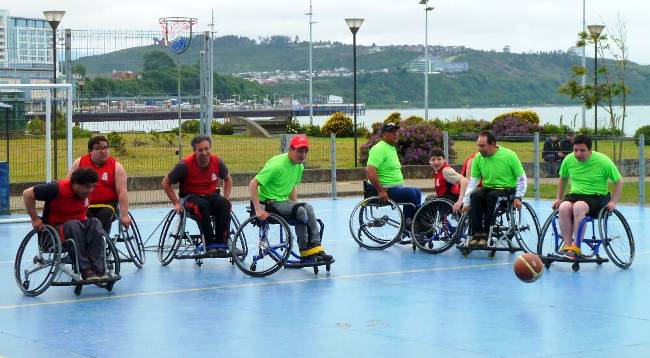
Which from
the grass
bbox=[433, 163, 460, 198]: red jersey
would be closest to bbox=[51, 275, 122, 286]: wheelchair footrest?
bbox=[433, 163, 460, 198]: red jersey

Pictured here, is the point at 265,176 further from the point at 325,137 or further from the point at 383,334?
the point at 325,137

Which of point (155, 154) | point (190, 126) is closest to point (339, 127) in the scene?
point (190, 126)

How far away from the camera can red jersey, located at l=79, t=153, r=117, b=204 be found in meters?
12.6

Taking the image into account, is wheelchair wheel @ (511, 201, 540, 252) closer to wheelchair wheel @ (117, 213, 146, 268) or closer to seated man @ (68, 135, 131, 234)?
wheelchair wheel @ (117, 213, 146, 268)

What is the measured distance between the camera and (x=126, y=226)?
12391 millimetres

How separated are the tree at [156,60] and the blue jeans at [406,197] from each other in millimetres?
10171

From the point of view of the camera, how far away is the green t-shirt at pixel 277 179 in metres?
12.9

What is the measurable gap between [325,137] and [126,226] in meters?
28.3

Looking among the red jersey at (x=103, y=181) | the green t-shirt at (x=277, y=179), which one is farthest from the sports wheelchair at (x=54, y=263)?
the green t-shirt at (x=277, y=179)

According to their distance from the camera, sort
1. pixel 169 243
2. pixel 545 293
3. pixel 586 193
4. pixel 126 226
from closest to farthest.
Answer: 1. pixel 545 293
2. pixel 126 226
3. pixel 586 193
4. pixel 169 243

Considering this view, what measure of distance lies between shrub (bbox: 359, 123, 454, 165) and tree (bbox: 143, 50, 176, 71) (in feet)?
23.0

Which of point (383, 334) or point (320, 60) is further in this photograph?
point (320, 60)

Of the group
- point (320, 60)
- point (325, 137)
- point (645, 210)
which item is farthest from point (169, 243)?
point (320, 60)

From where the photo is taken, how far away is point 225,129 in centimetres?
3878
